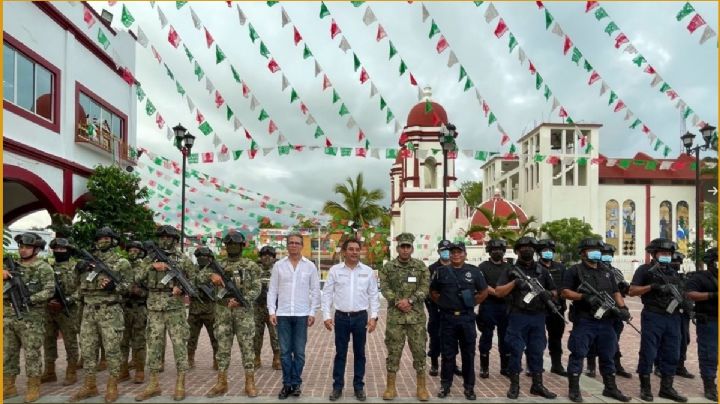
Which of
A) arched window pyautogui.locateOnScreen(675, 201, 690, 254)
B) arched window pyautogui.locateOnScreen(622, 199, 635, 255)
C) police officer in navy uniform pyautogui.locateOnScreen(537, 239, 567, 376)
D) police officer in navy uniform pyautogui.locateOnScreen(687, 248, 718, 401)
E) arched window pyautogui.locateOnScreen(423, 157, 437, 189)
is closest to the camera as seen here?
police officer in navy uniform pyautogui.locateOnScreen(687, 248, 718, 401)

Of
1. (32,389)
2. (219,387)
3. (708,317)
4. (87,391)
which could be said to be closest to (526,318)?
(708,317)

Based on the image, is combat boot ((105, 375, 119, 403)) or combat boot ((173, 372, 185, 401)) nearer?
combat boot ((105, 375, 119, 403))

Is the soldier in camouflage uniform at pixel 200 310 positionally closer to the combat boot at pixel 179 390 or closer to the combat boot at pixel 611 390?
the combat boot at pixel 179 390

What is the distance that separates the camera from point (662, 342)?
276 inches

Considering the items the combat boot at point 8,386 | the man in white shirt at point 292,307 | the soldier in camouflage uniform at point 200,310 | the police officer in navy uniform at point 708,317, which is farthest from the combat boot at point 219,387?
the police officer in navy uniform at point 708,317

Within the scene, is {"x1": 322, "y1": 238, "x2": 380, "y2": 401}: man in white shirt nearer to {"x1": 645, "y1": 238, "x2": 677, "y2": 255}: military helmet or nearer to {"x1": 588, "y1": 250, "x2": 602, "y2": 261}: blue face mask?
{"x1": 588, "y1": 250, "x2": 602, "y2": 261}: blue face mask

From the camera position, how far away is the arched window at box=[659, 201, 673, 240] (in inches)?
1813

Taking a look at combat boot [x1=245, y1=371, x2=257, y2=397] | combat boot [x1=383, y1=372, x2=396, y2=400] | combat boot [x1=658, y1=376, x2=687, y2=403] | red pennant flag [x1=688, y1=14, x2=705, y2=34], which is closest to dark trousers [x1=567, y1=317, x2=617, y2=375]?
combat boot [x1=658, y1=376, x2=687, y2=403]

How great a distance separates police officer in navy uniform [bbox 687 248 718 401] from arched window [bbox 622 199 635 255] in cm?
4229

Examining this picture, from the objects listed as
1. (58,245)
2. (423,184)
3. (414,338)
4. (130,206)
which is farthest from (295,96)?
(423,184)

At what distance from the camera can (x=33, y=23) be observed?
12578 mm

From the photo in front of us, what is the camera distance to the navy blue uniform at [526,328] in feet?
22.3

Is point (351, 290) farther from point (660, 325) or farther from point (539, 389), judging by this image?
point (660, 325)

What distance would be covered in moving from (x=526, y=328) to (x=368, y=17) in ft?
24.1
